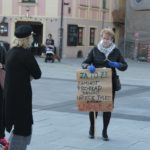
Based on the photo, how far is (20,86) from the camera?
5.81 meters

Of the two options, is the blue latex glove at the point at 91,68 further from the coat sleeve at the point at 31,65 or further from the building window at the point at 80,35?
the building window at the point at 80,35

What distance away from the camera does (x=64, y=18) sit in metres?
36.2

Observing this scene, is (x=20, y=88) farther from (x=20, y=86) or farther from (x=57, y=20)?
(x=57, y=20)

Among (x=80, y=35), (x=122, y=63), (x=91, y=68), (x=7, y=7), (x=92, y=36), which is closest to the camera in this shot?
(x=91, y=68)

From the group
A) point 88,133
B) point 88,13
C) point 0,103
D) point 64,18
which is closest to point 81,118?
point 88,133

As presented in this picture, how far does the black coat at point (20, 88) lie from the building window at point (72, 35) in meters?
30.5

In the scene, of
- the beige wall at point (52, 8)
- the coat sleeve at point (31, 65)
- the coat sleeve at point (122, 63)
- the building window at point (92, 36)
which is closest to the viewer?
the coat sleeve at point (31, 65)

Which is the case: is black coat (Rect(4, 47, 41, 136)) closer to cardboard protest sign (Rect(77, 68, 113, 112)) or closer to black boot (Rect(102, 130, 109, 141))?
cardboard protest sign (Rect(77, 68, 113, 112))

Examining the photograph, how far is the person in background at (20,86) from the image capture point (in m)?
5.79

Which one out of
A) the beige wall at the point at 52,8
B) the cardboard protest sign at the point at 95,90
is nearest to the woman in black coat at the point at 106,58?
the cardboard protest sign at the point at 95,90

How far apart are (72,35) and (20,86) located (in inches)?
1215

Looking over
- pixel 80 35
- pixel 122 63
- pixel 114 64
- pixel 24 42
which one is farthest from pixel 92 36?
pixel 24 42

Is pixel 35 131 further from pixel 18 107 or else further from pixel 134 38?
pixel 134 38

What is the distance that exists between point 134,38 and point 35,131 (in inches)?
1203
